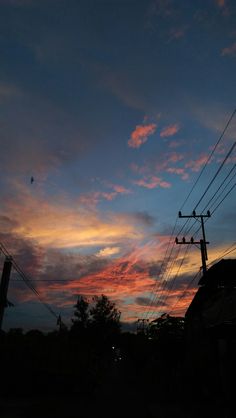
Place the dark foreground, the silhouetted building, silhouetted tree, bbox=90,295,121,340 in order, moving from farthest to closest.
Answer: silhouetted tree, bbox=90,295,121,340, the dark foreground, the silhouetted building

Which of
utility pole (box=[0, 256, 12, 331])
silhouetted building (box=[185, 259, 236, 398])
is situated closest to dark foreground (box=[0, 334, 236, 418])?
silhouetted building (box=[185, 259, 236, 398])

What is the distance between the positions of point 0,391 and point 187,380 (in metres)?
10.7

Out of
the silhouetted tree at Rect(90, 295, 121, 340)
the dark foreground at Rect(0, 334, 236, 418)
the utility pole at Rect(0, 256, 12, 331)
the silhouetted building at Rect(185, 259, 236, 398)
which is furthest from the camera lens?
the silhouetted tree at Rect(90, 295, 121, 340)

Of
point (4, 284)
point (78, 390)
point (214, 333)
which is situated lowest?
point (78, 390)

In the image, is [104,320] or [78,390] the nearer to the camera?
[78,390]

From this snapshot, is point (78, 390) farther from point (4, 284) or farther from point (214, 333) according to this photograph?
point (214, 333)

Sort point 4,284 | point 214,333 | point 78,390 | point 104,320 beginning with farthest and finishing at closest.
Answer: point 104,320 → point 78,390 → point 4,284 → point 214,333

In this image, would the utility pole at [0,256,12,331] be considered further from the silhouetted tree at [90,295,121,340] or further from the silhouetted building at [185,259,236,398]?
the silhouetted tree at [90,295,121,340]

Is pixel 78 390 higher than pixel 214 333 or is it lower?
lower

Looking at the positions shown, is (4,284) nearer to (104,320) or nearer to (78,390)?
(78,390)

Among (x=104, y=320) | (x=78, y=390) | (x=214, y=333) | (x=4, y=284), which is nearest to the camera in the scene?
(x=214, y=333)

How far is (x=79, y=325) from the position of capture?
75.9 meters

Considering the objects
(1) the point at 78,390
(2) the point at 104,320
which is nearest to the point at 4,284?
(1) the point at 78,390

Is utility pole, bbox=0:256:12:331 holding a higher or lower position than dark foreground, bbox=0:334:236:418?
higher
